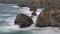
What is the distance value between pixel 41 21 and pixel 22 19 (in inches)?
121

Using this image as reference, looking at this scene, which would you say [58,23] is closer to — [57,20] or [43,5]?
[57,20]

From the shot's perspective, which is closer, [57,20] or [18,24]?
[57,20]

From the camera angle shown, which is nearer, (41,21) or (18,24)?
(41,21)

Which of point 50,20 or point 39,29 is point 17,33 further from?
point 50,20

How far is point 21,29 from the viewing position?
88.3 ft

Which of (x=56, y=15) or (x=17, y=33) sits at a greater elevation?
(x=56, y=15)

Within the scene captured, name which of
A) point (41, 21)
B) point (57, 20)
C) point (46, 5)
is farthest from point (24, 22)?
point (46, 5)

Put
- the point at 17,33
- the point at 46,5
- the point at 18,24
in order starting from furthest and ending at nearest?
the point at 46,5 < the point at 18,24 < the point at 17,33

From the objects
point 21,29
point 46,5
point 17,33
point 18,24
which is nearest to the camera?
point 17,33

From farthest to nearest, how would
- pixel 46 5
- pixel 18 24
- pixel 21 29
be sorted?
pixel 46 5, pixel 18 24, pixel 21 29

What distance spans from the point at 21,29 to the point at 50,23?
444cm

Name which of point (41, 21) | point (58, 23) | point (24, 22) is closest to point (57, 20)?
point (58, 23)

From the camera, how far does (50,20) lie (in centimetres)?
2720

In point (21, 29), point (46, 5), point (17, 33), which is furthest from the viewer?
point (46, 5)
